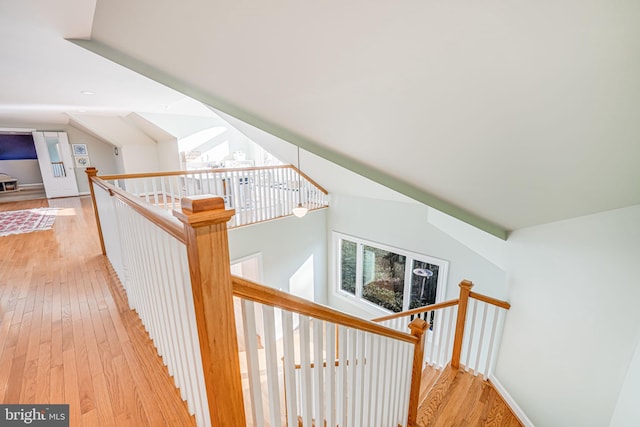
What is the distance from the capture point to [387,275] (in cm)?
519

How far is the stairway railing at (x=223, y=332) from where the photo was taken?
70 centimetres

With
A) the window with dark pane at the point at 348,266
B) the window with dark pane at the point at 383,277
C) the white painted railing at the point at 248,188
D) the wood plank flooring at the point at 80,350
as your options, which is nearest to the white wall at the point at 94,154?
the white painted railing at the point at 248,188

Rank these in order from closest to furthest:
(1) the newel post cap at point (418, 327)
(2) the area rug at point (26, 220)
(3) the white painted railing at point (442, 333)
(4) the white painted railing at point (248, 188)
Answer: (1) the newel post cap at point (418, 327), (3) the white painted railing at point (442, 333), (4) the white painted railing at point (248, 188), (2) the area rug at point (26, 220)

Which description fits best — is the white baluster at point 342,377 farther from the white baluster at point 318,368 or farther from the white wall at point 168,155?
the white wall at point 168,155

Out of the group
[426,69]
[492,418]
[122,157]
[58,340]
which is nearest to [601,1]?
[426,69]

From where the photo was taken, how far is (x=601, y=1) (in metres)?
0.65

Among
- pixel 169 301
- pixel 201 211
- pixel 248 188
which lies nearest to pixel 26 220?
pixel 248 188


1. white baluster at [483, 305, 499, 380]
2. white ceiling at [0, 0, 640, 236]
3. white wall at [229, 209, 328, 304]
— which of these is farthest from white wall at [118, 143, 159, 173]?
white baluster at [483, 305, 499, 380]

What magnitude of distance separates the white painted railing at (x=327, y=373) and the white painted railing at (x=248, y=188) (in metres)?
3.08

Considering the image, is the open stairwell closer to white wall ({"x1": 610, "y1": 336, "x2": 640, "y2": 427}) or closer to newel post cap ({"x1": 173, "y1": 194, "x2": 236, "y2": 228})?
newel post cap ({"x1": 173, "y1": 194, "x2": 236, "y2": 228})

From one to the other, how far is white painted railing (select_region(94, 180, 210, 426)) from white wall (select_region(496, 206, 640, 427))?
2.47m

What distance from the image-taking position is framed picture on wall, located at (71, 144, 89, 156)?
25.6 ft

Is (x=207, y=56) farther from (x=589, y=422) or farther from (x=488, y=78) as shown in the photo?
(x=589, y=422)

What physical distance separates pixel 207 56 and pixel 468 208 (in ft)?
8.25
